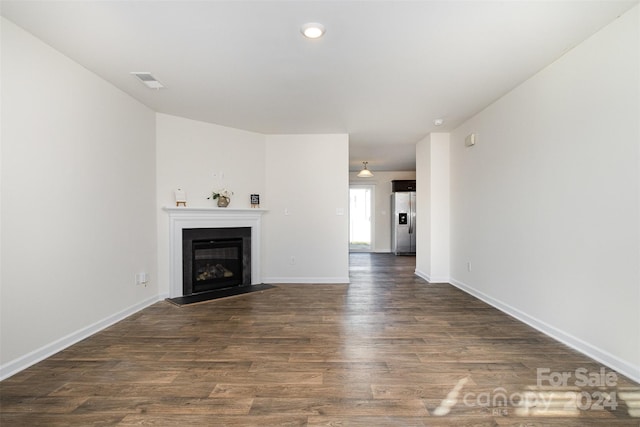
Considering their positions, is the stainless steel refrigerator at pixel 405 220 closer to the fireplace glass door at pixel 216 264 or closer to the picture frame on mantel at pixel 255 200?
the picture frame on mantel at pixel 255 200

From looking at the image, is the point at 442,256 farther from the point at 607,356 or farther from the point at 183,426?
the point at 183,426

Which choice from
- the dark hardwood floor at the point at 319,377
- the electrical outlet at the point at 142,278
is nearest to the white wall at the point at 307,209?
the dark hardwood floor at the point at 319,377

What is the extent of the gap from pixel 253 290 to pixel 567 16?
4404mm

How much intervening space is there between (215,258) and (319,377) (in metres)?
3.03

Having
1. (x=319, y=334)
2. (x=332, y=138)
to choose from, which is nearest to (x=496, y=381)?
(x=319, y=334)

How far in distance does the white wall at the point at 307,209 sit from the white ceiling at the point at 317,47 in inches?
49.3

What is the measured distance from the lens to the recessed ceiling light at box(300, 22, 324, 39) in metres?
2.05

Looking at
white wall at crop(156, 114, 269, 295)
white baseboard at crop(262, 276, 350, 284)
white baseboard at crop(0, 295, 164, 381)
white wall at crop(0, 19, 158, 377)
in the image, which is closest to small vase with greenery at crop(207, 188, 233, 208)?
white wall at crop(156, 114, 269, 295)

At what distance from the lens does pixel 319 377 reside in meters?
2.02

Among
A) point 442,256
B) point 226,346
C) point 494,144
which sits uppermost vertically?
point 494,144

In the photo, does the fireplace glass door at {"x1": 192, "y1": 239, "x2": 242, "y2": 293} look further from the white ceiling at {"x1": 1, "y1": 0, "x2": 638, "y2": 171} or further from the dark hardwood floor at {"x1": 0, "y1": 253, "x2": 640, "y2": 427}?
the white ceiling at {"x1": 1, "y1": 0, "x2": 638, "y2": 171}

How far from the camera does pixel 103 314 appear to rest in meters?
2.94

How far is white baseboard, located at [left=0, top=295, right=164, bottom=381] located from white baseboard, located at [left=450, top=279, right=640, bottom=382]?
13.9 ft

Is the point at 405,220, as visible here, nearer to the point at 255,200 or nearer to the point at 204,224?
the point at 255,200
